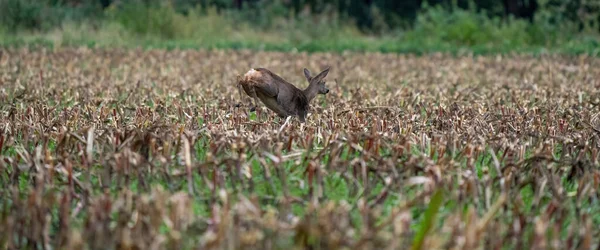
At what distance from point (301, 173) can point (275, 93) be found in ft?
5.67

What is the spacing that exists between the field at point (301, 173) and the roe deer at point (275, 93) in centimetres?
16

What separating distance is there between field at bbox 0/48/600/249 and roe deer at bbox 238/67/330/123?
16cm

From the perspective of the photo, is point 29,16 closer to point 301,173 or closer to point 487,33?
point 487,33

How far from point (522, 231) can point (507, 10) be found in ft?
116

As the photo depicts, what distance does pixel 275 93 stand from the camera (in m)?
6.32

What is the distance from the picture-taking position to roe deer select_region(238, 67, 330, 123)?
6.27 meters

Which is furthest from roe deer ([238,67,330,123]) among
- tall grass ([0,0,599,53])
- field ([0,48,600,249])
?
tall grass ([0,0,599,53])

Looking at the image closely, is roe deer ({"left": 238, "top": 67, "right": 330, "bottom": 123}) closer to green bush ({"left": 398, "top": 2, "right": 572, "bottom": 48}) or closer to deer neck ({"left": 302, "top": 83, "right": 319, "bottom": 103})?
deer neck ({"left": 302, "top": 83, "right": 319, "bottom": 103})

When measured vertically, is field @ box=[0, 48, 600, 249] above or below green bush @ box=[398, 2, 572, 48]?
above

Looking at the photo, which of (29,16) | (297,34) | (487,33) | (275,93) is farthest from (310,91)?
(297,34)

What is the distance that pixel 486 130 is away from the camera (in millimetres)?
5965

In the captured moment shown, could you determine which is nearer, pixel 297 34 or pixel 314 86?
pixel 314 86

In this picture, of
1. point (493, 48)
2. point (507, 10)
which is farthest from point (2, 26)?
point (507, 10)

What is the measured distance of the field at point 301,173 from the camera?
10.7 ft
